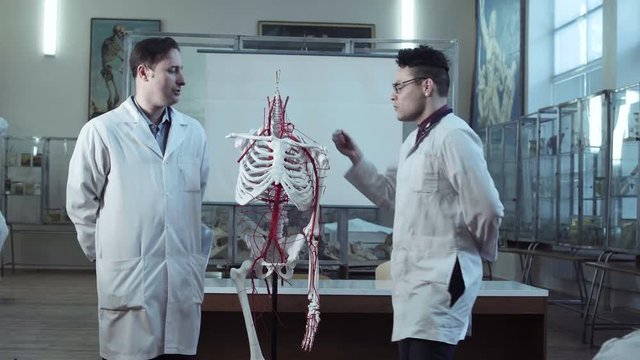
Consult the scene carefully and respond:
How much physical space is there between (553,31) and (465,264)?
8.42 m

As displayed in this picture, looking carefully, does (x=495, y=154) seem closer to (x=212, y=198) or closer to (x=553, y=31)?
(x=553, y=31)

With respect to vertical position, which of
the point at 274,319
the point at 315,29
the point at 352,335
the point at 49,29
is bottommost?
the point at 352,335

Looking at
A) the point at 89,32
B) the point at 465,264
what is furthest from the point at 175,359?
the point at 89,32

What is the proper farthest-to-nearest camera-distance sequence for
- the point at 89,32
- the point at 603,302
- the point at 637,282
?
the point at 89,32 → the point at 603,302 → the point at 637,282

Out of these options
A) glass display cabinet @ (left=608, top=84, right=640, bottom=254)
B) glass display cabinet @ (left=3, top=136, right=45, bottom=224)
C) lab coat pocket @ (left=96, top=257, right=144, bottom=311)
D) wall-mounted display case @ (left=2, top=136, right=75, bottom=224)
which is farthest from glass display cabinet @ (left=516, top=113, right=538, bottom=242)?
lab coat pocket @ (left=96, top=257, right=144, bottom=311)

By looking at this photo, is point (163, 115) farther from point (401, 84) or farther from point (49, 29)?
point (49, 29)

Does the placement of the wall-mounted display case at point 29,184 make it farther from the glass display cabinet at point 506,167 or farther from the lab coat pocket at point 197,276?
the lab coat pocket at point 197,276

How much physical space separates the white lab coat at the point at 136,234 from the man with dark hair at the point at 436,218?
0.67 meters

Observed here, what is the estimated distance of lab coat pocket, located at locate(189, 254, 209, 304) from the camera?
2635mm

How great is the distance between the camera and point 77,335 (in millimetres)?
6273

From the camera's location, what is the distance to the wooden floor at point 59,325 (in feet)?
18.5

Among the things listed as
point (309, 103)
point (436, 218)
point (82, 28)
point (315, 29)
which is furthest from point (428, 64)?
point (82, 28)

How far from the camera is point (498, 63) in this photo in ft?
36.2

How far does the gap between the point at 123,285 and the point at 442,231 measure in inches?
38.7
